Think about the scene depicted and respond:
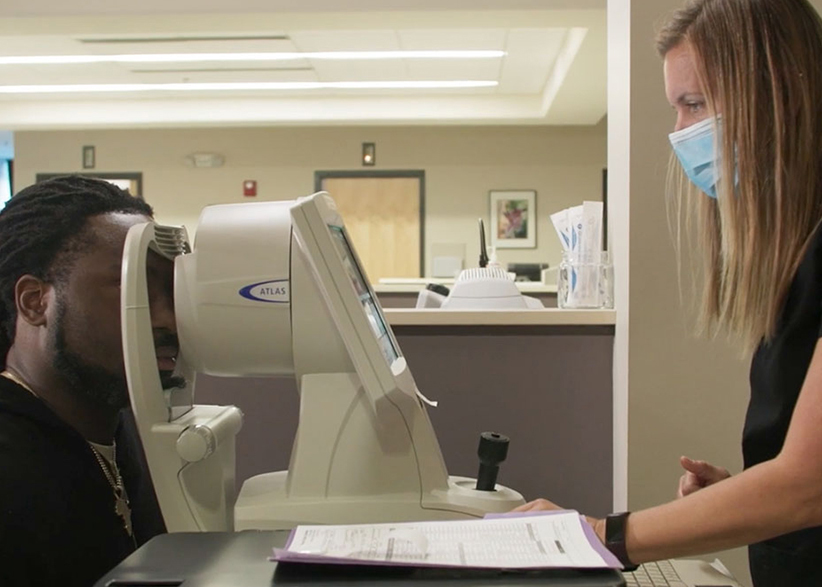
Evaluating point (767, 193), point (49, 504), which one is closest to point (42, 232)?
point (49, 504)

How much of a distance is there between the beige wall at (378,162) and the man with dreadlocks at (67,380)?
576cm

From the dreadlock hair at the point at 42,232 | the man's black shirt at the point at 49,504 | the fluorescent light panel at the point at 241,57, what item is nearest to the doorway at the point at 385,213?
the fluorescent light panel at the point at 241,57

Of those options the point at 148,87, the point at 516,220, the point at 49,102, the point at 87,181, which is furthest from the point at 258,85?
the point at 87,181

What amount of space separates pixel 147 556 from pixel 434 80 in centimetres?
538

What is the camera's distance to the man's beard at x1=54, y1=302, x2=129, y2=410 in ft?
3.17

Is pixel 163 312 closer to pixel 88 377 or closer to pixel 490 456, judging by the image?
pixel 88 377

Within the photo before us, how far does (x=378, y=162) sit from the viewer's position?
22.1 feet

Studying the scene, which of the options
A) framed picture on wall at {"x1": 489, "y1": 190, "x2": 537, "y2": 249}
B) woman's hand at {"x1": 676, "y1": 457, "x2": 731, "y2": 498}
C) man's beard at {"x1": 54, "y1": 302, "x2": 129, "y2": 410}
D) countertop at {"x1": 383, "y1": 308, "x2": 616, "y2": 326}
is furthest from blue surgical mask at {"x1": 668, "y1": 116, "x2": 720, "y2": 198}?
framed picture on wall at {"x1": 489, "y1": 190, "x2": 537, "y2": 249}

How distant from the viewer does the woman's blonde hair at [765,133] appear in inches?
34.0

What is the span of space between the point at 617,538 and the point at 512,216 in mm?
6067

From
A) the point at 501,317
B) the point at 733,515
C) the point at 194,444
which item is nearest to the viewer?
the point at 733,515

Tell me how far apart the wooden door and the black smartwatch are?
19.8ft

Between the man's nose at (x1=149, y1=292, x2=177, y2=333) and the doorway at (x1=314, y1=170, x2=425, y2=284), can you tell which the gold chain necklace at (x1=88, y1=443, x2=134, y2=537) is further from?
the doorway at (x1=314, y1=170, x2=425, y2=284)

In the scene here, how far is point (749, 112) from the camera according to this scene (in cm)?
88
